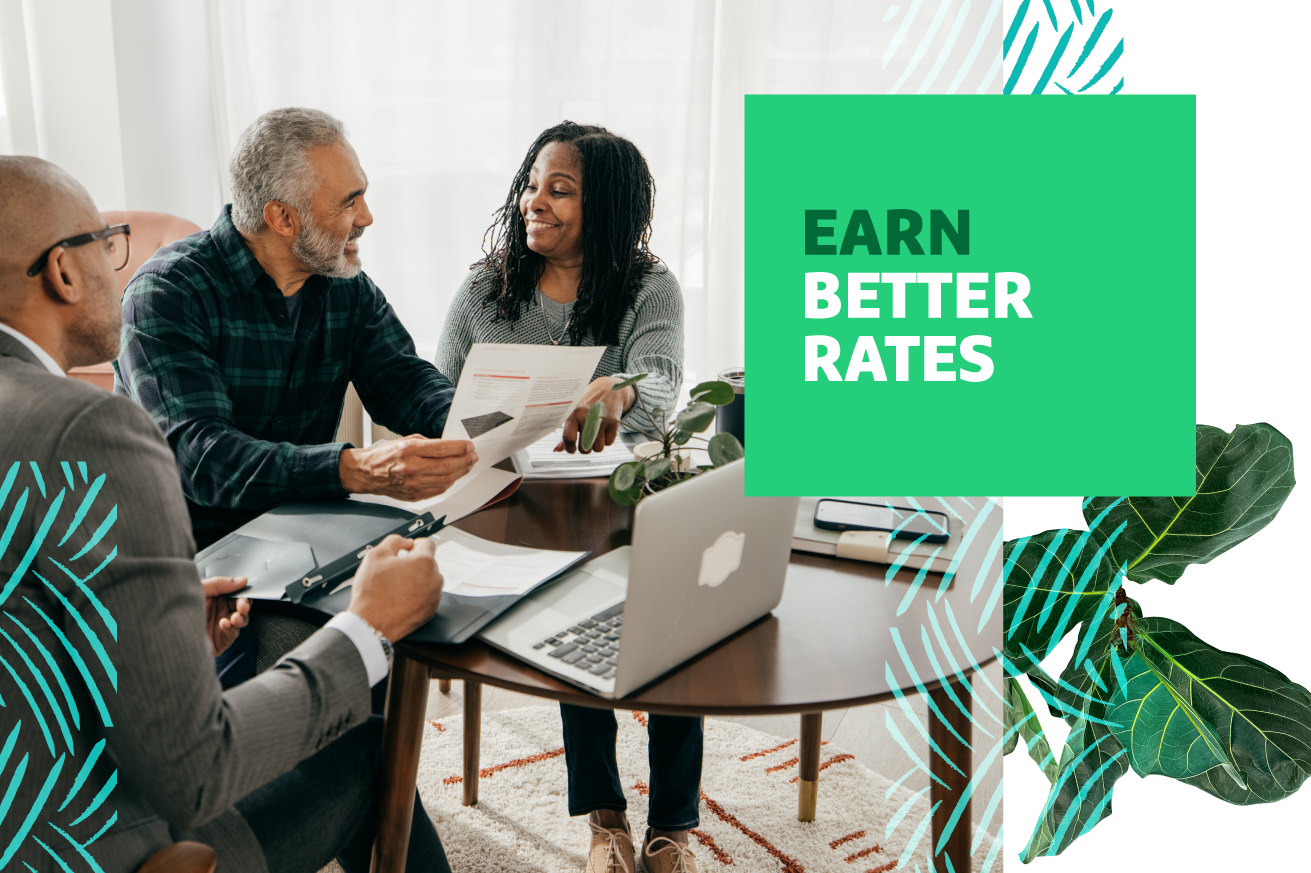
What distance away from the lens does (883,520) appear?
136 centimetres

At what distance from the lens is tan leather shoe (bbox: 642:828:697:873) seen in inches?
61.8

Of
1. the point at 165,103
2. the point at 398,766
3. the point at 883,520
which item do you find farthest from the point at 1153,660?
the point at 165,103

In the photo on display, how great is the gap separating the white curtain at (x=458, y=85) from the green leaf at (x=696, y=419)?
5.59ft

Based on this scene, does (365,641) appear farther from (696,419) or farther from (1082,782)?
(1082,782)

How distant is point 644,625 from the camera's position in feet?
3.08

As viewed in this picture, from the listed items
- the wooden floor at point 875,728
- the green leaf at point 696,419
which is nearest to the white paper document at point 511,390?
the green leaf at point 696,419

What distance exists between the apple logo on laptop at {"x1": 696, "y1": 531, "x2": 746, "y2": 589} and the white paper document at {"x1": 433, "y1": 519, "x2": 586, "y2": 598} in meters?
0.25

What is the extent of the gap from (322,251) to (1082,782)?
56.9 inches

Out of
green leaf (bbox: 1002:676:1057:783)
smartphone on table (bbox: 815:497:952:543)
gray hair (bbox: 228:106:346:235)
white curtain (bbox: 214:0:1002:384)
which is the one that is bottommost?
green leaf (bbox: 1002:676:1057:783)

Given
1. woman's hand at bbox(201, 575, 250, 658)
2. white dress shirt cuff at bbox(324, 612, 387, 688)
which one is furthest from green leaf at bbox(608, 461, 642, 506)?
woman's hand at bbox(201, 575, 250, 658)

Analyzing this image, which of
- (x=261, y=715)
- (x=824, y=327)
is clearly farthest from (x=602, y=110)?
(x=261, y=715)

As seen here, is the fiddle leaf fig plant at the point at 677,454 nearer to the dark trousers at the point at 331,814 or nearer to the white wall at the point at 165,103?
the dark trousers at the point at 331,814

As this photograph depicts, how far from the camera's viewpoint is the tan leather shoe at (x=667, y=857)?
1.57 metres

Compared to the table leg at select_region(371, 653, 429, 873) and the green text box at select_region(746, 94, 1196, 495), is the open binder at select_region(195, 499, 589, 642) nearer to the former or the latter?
the table leg at select_region(371, 653, 429, 873)
